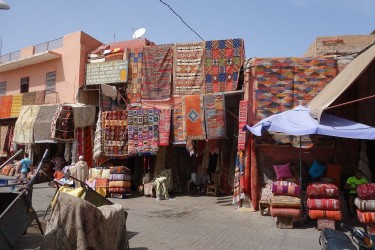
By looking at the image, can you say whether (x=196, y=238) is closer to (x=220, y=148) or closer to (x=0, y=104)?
(x=220, y=148)

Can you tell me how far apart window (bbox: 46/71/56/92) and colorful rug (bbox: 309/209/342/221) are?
44.4 ft

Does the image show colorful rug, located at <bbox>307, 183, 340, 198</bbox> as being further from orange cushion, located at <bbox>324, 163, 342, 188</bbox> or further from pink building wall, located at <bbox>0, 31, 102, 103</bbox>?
pink building wall, located at <bbox>0, 31, 102, 103</bbox>

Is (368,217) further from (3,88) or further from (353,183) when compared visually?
(3,88)

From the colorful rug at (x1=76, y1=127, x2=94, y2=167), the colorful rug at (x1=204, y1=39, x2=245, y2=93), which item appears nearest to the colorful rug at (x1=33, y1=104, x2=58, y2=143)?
the colorful rug at (x1=76, y1=127, x2=94, y2=167)

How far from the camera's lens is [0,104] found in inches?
728

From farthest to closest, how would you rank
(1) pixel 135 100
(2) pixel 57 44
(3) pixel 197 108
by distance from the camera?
(2) pixel 57 44 < (1) pixel 135 100 < (3) pixel 197 108

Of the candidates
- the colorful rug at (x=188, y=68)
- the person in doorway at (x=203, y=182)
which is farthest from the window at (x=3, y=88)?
the person in doorway at (x=203, y=182)

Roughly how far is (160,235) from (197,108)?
16.7 ft

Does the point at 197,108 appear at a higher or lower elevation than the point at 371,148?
higher

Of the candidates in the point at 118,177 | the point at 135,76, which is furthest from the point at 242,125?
the point at 135,76

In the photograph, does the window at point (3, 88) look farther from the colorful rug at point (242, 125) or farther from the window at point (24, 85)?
the colorful rug at point (242, 125)

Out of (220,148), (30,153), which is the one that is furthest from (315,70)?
(30,153)

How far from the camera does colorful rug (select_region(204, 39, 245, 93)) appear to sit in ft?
39.5

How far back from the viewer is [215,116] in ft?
34.8
